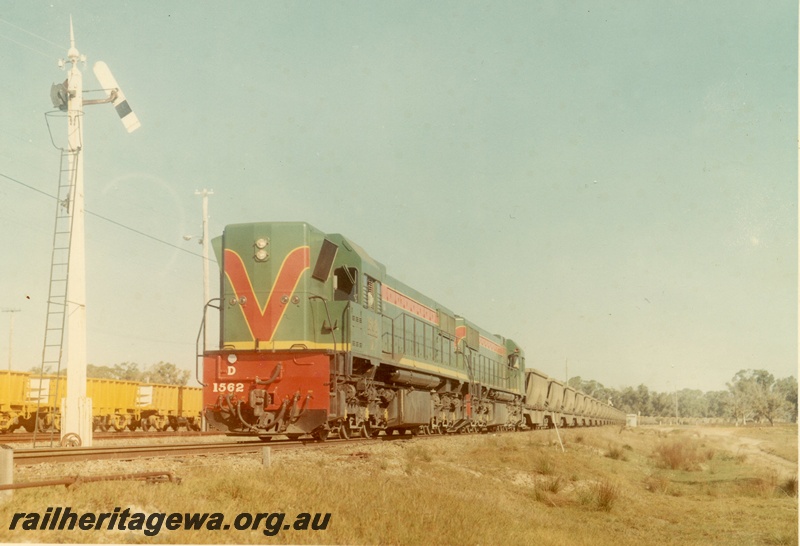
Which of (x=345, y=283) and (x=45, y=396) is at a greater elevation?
(x=345, y=283)

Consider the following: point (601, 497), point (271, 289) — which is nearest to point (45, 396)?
point (271, 289)

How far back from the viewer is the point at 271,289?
48.2ft

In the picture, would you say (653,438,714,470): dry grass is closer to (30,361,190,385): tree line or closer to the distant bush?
the distant bush

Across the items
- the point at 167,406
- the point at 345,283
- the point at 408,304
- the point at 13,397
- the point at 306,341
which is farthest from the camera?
the point at 167,406

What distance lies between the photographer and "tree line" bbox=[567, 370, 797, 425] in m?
63.0

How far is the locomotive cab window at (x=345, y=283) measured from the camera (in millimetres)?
15656

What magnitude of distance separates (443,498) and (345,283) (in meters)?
6.04

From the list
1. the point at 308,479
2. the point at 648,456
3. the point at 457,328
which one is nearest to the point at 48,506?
the point at 308,479

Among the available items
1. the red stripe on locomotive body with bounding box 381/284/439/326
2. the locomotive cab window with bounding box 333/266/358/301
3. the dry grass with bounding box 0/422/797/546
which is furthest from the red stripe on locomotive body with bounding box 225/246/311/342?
the red stripe on locomotive body with bounding box 381/284/439/326

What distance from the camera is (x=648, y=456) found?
31.0 meters

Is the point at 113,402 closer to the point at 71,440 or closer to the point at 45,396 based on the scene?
the point at 45,396

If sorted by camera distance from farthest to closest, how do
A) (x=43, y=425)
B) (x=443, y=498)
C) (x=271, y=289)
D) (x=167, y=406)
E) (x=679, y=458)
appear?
(x=167, y=406), (x=679, y=458), (x=43, y=425), (x=271, y=289), (x=443, y=498)

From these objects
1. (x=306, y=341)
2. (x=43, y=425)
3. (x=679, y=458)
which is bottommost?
(x=679, y=458)

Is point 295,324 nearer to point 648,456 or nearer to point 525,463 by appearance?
point 525,463
